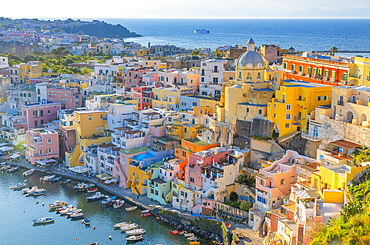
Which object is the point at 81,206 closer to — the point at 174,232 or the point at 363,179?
the point at 174,232

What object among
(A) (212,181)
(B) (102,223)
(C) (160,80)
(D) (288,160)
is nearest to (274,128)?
(D) (288,160)

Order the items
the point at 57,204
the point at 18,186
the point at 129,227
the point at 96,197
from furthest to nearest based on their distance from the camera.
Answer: the point at 18,186 < the point at 96,197 < the point at 57,204 < the point at 129,227

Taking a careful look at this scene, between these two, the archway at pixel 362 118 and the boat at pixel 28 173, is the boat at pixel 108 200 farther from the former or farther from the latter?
the archway at pixel 362 118

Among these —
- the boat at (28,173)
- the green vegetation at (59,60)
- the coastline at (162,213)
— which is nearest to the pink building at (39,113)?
the boat at (28,173)

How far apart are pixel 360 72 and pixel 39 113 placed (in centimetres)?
2911

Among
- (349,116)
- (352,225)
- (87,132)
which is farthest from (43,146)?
(352,225)

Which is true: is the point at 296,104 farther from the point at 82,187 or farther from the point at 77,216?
the point at 82,187

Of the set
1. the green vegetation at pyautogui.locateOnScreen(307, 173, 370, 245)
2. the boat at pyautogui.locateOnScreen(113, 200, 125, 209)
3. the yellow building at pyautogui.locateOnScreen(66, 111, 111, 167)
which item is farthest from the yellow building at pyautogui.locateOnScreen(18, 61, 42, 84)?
the green vegetation at pyautogui.locateOnScreen(307, 173, 370, 245)

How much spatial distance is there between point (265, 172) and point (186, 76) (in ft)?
61.6

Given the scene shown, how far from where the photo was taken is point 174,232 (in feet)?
94.3

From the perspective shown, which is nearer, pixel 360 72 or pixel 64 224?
pixel 64 224

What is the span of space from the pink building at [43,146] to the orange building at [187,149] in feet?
40.7

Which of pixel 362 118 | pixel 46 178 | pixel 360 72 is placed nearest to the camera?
pixel 362 118

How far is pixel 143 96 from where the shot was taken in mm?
43906
